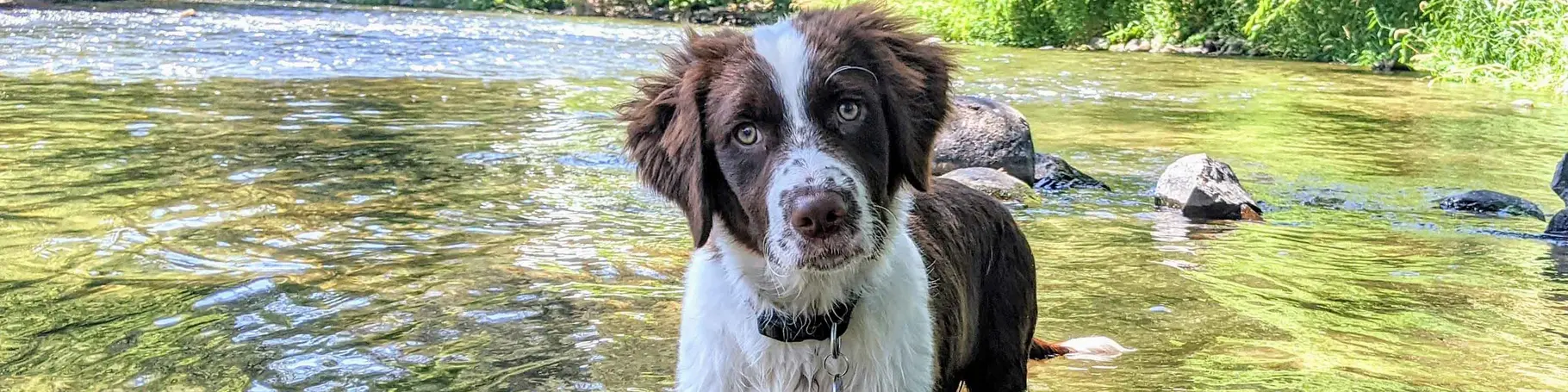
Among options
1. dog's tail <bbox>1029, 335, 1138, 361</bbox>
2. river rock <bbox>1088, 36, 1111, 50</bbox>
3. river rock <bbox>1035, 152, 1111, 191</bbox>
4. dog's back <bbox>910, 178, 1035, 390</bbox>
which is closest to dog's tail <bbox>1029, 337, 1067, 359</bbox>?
dog's tail <bbox>1029, 335, 1138, 361</bbox>

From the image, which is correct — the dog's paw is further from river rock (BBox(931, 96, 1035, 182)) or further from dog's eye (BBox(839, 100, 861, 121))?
river rock (BBox(931, 96, 1035, 182))

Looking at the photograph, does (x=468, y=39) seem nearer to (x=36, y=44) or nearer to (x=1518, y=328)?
(x=36, y=44)

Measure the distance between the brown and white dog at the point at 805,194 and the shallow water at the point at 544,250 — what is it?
1453mm

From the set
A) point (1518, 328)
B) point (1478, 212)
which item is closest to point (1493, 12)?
point (1478, 212)

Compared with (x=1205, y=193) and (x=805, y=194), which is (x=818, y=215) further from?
(x=1205, y=193)

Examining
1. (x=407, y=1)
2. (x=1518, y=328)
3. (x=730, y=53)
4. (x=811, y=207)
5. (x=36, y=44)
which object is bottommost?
(x=407, y=1)

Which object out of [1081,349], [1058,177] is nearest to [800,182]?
[1081,349]

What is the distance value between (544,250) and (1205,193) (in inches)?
165

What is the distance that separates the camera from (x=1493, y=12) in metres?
19.7

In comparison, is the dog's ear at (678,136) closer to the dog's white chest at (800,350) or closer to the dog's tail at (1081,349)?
the dog's white chest at (800,350)

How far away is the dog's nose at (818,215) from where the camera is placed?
283 cm

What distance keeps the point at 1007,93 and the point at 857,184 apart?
1465 cm

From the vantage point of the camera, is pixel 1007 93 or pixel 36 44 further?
pixel 36 44

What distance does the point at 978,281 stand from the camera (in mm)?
4000
